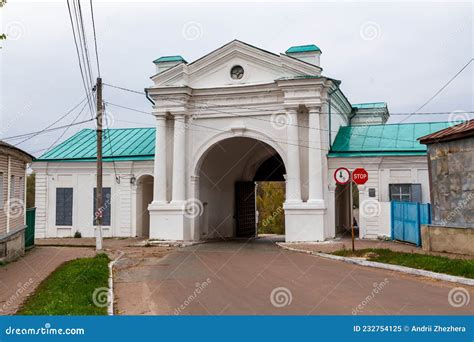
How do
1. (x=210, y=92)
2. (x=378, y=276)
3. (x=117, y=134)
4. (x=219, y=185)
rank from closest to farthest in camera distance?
(x=378, y=276), (x=210, y=92), (x=219, y=185), (x=117, y=134)

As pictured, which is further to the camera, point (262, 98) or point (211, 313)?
point (262, 98)

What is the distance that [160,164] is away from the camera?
23031mm

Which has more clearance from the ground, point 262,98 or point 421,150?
point 262,98

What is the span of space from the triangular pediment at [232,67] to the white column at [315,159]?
1.90 m

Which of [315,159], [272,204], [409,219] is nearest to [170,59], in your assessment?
[315,159]

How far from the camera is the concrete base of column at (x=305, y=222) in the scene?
2062cm

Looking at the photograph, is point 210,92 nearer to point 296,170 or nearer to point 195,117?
point 195,117

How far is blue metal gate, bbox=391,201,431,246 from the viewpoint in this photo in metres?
17.4

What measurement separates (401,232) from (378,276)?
784cm

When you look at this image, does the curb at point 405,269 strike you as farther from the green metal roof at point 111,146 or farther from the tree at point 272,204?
the tree at point 272,204

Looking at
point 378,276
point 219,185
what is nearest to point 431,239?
point 378,276

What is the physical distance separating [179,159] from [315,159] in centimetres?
581

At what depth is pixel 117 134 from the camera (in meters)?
29.9

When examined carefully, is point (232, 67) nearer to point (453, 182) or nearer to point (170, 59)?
point (170, 59)
